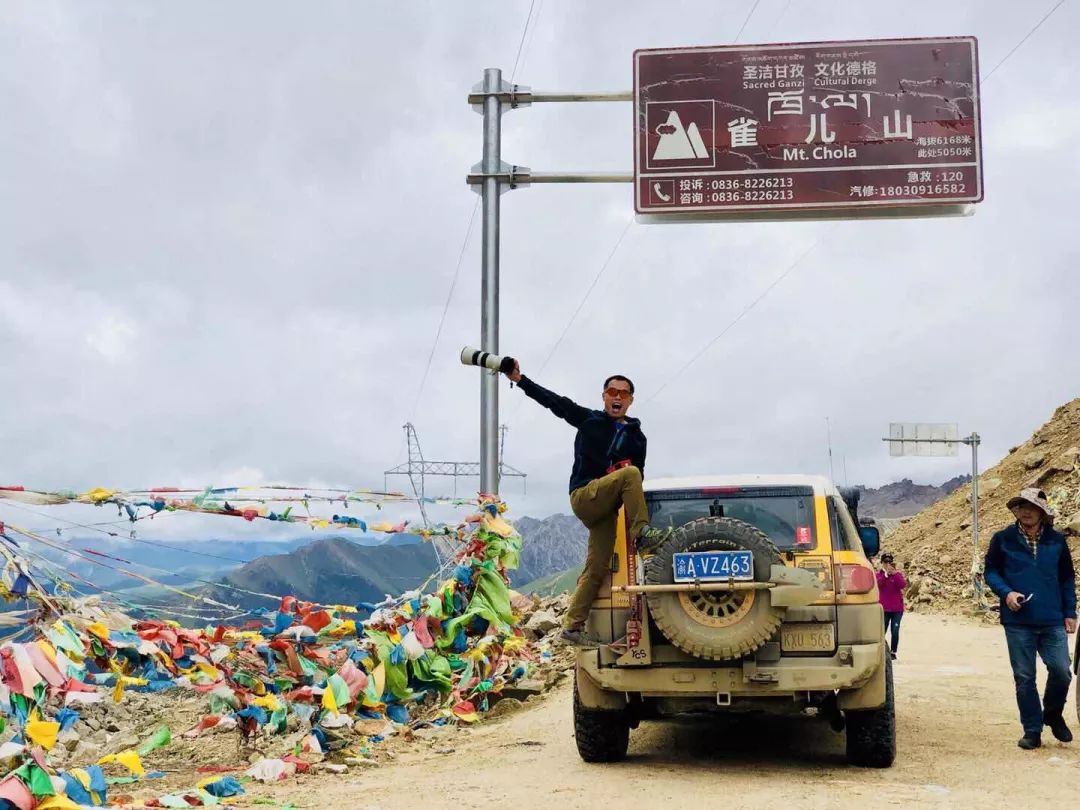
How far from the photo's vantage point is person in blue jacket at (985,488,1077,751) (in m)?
8.30

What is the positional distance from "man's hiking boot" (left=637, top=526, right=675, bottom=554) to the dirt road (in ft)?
4.63

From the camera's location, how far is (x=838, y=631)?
23.3 ft

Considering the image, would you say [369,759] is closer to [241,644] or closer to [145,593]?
[241,644]

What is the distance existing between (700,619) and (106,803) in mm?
3506

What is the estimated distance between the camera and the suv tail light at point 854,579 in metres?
7.12

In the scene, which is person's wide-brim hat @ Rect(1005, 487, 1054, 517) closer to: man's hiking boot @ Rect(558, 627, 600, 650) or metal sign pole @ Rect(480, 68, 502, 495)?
man's hiking boot @ Rect(558, 627, 600, 650)

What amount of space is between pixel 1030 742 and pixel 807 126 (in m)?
8.43

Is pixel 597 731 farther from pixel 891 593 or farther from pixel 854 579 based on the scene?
pixel 891 593

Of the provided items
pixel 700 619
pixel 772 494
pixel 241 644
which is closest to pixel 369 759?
pixel 241 644

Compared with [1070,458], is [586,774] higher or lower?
lower

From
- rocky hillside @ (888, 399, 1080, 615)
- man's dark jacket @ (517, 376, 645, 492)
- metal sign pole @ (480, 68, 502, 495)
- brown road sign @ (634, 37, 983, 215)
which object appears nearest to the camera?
man's dark jacket @ (517, 376, 645, 492)

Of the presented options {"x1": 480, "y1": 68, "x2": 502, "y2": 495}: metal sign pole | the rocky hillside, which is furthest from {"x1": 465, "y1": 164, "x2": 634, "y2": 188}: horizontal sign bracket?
the rocky hillside

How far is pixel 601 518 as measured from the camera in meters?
7.62

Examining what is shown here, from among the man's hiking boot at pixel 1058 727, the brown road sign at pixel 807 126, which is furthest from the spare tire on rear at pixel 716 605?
the brown road sign at pixel 807 126
